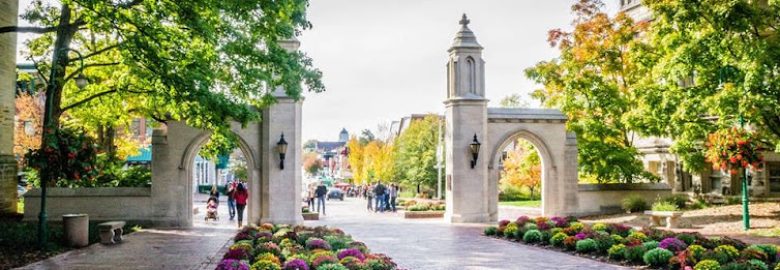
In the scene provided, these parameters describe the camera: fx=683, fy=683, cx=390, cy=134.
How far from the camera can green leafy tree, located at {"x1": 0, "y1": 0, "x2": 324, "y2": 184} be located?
1351cm

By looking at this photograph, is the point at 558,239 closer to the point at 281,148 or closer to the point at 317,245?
the point at 317,245

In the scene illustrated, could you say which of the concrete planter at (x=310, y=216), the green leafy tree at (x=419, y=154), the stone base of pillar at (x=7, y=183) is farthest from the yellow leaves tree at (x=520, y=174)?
the stone base of pillar at (x=7, y=183)

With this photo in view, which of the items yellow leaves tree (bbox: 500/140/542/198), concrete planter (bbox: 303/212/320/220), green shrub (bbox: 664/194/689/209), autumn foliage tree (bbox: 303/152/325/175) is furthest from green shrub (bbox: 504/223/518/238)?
autumn foliage tree (bbox: 303/152/325/175)

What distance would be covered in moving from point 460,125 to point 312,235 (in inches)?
381

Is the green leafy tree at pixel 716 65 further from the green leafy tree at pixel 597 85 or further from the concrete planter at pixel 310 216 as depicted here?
the concrete planter at pixel 310 216

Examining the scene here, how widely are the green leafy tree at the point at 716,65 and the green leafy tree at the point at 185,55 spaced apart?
392 inches

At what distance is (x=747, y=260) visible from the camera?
11.5m

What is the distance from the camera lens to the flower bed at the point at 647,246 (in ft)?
38.7

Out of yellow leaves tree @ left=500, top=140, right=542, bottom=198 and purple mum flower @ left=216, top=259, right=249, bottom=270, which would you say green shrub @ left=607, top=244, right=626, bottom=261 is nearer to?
purple mum flower @ left=216, top=259, right=249, bottom=270

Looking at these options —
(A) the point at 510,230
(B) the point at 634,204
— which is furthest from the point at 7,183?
(B) the point at 634,204

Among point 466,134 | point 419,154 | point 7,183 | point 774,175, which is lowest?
point 7,183

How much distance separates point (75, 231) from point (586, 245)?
11.5 meters

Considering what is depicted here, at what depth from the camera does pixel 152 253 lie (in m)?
14.4

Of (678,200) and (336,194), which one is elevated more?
(678,200)
